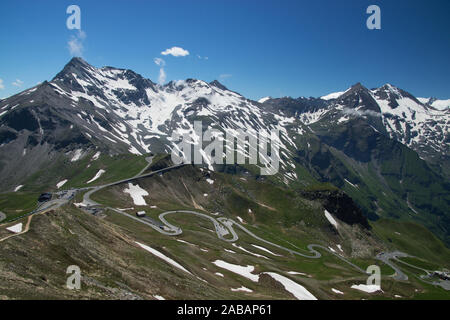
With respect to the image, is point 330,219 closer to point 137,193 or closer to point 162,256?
point 137,193

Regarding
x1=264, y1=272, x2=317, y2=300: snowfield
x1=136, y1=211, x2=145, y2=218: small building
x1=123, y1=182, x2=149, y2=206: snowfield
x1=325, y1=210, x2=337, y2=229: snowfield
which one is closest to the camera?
x1=264, y1=272, x2=317, y2=300: snowfield

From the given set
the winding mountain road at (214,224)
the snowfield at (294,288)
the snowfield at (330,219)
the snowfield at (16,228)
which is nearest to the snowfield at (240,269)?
the snowfield at (294,288)

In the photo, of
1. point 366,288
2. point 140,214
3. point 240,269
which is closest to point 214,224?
point 140,214

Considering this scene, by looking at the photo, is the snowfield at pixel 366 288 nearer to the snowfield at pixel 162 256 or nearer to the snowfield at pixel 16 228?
the snowfield at pixel 162 256

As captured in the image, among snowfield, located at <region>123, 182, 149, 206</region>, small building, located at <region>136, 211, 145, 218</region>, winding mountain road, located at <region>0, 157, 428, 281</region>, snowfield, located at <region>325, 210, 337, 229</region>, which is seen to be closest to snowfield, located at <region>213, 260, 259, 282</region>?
winding mountain road, located at <region>0, 157, 428, 281</region>

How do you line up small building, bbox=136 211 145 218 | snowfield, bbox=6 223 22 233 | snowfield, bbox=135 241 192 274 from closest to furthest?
1. snowfield, bbox=6 223 22 233
2. snowfield, bbox=135 241 192 274
3. small building, bbox=136 211 145 218

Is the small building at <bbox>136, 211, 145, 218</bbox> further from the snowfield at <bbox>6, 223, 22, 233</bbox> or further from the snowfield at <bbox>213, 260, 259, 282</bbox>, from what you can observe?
the snowfield at <bbox>6, 223, 22, 233</bbox>
